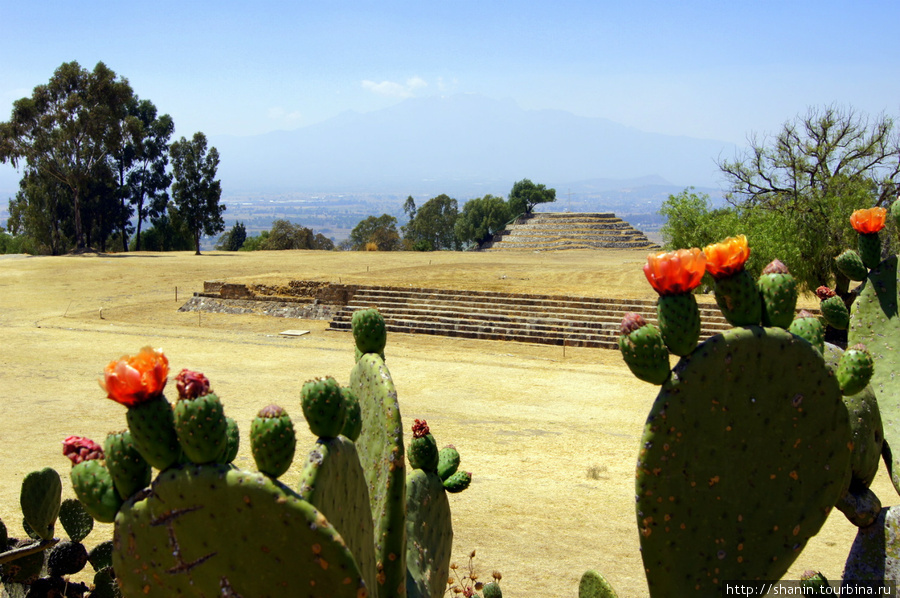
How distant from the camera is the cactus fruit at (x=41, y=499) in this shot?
4.11m

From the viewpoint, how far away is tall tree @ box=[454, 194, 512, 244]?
58531mm

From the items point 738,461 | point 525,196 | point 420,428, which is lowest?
point 420,428

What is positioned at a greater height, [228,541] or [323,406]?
[323,406]

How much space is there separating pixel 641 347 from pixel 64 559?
4025 mm

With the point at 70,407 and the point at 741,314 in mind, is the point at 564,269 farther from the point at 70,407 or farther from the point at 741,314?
the point at 741,314

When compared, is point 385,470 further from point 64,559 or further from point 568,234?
point 568,234

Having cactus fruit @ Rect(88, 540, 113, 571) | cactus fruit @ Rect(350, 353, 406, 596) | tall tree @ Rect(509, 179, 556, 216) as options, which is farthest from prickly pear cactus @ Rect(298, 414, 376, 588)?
tall tree @ Rect(509, 179, 556, 216)

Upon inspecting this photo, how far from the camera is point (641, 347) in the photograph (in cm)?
228

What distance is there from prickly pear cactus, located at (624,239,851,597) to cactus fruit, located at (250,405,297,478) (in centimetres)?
118

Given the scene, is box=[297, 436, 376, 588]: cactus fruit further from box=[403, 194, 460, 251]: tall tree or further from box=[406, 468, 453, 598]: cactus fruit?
box=[403, 194, 460, 251]: tall tree

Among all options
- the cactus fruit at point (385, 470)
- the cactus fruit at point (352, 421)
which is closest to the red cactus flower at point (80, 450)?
the cactus fruit at point (352, 421)

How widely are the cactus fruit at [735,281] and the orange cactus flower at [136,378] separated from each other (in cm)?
170

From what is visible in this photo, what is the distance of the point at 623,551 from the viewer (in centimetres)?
664

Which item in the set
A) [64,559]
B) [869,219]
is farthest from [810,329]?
[64,559]
